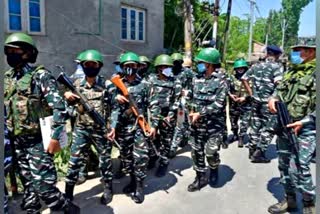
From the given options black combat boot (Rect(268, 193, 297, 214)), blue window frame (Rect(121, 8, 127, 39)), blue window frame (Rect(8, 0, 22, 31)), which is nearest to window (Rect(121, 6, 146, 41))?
blue window frame (Rect(121, 8, 127, 39))

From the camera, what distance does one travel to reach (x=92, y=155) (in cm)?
502

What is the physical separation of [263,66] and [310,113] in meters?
2.32

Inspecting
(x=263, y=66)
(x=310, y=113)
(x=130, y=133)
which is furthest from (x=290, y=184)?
(x=263, y=66)

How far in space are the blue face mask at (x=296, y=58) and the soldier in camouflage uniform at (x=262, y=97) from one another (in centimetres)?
188

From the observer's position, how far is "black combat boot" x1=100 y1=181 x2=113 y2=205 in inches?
159

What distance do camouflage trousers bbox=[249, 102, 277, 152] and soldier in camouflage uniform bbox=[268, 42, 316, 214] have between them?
189 cm

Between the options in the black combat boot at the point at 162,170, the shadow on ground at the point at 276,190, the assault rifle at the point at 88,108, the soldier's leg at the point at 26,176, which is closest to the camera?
the soldier's leg at the point at 26,176

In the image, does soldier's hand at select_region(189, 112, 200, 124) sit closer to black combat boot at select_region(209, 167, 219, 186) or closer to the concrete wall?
black combat boot at select_region(209, 167, 219, 186)

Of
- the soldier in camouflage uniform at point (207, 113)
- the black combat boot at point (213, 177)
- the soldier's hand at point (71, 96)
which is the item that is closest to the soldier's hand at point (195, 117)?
the soldier in camouflage uniform at point (207, 113)

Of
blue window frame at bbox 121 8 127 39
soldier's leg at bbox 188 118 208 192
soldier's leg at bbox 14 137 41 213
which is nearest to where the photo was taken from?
soldier's leg at bbox 14 137 41 213

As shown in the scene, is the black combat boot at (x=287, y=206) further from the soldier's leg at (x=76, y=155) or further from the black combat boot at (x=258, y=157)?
the soldier's leg at (x=76, y=155)

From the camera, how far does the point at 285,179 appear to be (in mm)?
3801

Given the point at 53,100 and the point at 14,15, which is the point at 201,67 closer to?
the point at 53,100

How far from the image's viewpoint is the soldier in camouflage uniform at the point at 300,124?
135 inches
